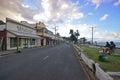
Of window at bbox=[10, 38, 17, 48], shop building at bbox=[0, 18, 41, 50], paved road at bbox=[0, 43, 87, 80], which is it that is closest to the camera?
paved road at bbox=[0, 43, 87, 80]

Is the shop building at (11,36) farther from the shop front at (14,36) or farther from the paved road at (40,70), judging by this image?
the paved road at (40,70)

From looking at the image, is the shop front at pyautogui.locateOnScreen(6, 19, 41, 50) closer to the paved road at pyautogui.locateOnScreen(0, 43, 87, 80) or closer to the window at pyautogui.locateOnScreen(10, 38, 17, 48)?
the window at pyautogui.locateOnScreen(10, 38, 17, 48)

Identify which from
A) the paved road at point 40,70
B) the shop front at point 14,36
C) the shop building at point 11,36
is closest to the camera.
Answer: the paved road at point 40,70

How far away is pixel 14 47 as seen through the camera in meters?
35.4

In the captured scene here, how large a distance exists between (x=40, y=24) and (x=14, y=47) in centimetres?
3483

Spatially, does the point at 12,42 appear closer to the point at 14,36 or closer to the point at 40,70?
the point at 14,36

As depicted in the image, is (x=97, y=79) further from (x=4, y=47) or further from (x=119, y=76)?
(x=4, y=47)

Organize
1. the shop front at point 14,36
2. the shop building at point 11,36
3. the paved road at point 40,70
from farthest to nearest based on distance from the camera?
the shop front at point 14,36 → the shop building at point 11,36 → the paved road at point 40,70

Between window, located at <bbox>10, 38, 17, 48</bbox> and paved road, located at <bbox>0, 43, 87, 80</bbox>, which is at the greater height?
window, located at <bbox>10, 38, 17, 48</bbox>

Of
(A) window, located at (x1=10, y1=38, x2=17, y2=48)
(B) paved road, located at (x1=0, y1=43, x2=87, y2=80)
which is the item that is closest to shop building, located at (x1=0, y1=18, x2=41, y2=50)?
(A) window, located at (x1=10, y1=38, x2=17, y2=48)

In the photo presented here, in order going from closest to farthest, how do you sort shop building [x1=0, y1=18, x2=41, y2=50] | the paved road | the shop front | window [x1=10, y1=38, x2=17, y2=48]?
the paved road < shop building [x1=0, y1=18, x2=41, y2=50] < the shop front < window [x1=10, y1=38, x2=17, y2=48]

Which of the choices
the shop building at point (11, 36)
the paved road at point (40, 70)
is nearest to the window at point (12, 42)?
the shop building at point (11, 36)

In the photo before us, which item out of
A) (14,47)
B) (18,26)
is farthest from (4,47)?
(18,26)

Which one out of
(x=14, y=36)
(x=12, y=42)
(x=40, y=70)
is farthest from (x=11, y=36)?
(x=40, y=70)
